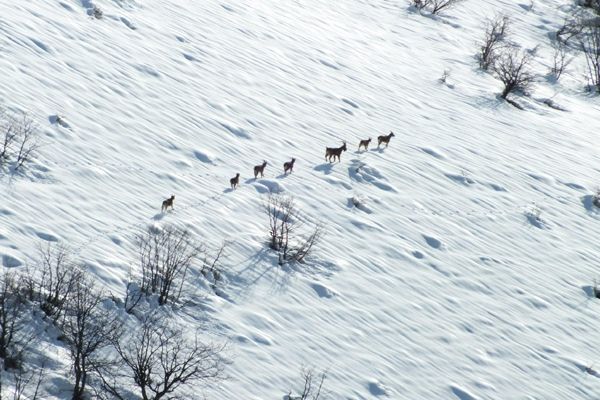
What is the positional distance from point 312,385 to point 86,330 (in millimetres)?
3623

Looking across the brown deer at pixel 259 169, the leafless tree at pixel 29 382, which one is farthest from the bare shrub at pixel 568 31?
A: the leafless tree at pixel 29 382

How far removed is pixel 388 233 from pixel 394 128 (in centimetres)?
595

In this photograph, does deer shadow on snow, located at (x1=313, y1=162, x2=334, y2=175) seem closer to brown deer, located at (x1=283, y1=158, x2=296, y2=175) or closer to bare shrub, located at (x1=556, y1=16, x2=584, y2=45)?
brown deer, located at (x1=283, y1=158, x2=296, y2=175)

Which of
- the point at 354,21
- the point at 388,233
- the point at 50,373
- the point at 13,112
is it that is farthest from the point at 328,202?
the point at 354,21

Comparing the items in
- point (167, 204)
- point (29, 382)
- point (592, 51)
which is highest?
point (592, 51)

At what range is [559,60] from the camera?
31.4m

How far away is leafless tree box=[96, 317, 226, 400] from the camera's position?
9742mm

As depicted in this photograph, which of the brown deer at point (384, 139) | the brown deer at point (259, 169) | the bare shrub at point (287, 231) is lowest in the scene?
the bare shrub at point (287, 231)

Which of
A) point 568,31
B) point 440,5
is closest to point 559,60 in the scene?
point 568,31

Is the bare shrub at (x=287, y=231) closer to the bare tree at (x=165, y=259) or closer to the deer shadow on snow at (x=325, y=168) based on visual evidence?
the bare tree at (x=165, y=259)

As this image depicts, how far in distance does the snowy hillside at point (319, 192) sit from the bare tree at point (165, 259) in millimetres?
306

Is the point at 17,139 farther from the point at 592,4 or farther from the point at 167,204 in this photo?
the point at 592,4

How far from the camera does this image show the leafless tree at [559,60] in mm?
29969

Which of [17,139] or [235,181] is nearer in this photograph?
[17,139]
